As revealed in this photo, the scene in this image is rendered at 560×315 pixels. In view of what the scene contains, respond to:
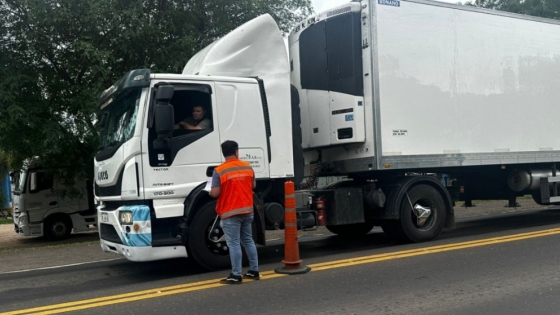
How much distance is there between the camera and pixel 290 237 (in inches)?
290

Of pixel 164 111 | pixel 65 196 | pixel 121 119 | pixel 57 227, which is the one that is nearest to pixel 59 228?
pixel 57 227

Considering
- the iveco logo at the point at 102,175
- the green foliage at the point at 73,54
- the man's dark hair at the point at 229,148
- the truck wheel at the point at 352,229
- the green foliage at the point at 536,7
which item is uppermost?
the green foliage at the point at 536,7

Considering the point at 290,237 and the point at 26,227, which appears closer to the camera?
the point at 290,237

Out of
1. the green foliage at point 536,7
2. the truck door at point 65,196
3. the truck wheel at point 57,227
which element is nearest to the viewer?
the truck door at point 65,196

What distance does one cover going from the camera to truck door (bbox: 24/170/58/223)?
56.9ft

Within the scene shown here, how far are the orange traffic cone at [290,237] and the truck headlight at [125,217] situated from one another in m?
1.96

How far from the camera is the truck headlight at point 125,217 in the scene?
23.8ft

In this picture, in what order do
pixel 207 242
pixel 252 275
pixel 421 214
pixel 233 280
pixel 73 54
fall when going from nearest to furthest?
1. pixel 233 280
2. pixel 252 275
3. pixel 207 242
4. pixel 421 214
5. pixel 73 54

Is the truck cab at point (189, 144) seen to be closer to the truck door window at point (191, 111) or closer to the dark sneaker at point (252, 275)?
the truck door window at point (191, 111)

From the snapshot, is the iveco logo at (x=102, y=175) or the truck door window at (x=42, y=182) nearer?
the iveco logo at (x=102, y=175)

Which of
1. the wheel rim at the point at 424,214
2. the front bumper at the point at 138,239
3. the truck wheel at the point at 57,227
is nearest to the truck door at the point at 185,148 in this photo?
the front bumper at the point at 138,239

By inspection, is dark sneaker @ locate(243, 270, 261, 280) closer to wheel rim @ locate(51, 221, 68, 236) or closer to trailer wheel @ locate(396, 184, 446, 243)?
trailer wheel @ locate(396, 184, 446, 243)

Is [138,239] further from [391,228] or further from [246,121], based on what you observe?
[391,228]

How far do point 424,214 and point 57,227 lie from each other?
1219 cm
